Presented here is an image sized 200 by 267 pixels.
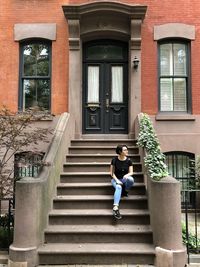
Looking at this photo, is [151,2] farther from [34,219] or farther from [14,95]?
[34,219]

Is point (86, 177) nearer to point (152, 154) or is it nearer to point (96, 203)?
point (96, 203)

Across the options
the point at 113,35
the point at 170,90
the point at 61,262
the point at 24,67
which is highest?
the point at 113,35

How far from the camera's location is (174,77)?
1160 centimetres

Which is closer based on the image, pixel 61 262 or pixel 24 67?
pixel 61 262

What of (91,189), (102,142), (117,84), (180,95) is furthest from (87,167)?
(180,95)

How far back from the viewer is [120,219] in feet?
23.9

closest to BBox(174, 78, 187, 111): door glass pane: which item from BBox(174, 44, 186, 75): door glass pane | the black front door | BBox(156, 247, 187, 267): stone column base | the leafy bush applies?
BBox(174, 44, 186, 75): door glass pane

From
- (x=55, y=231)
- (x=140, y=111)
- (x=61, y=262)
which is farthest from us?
(x=140, y=111)

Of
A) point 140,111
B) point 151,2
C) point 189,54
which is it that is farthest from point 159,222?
point 151,2

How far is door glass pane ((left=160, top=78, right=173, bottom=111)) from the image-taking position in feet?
38.0

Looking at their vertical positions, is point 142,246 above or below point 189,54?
below

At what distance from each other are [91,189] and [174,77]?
5301 millimetres

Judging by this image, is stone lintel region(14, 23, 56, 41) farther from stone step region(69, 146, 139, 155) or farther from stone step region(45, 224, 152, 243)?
stone step region(45, 224, 152, 243)

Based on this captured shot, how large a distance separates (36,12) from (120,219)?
297 inches
